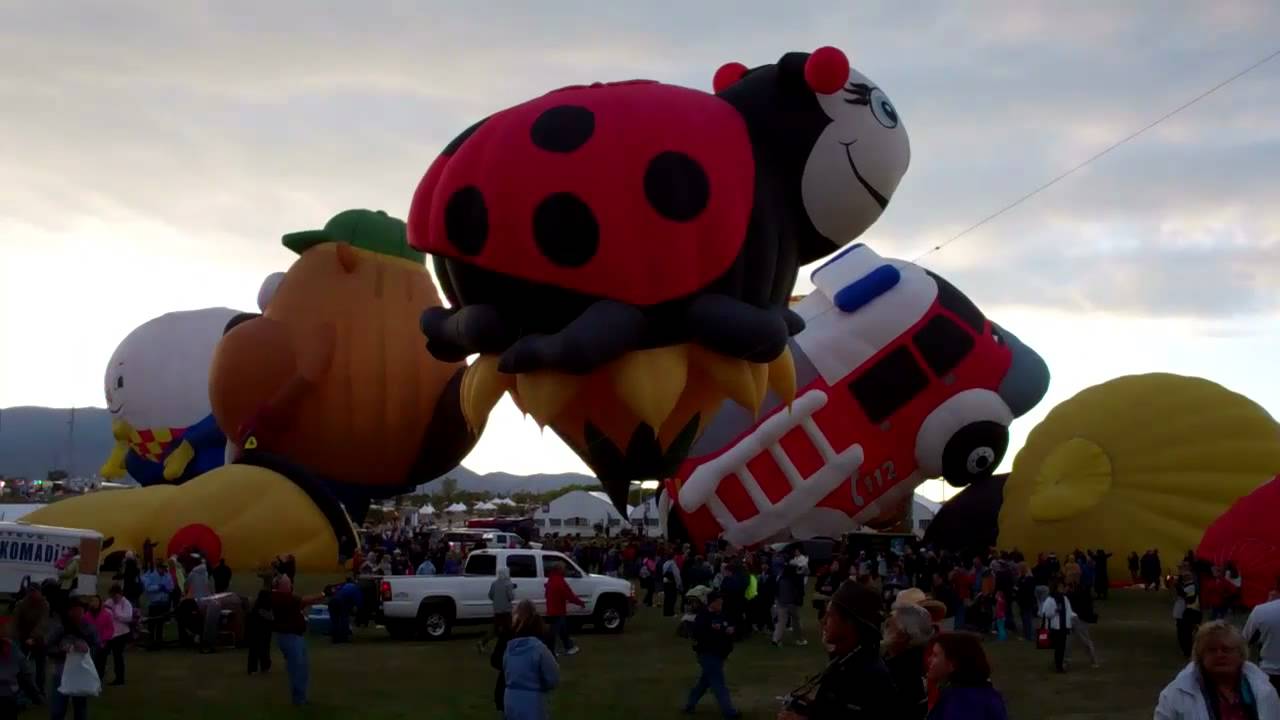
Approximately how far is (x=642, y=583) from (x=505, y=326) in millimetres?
10100

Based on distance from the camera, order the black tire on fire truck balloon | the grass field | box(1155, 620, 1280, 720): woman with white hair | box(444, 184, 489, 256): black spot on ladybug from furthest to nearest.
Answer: the black tire on fire truck balloon
box(444, 184, 489, 256): black spot on ladybug
the grass field
box(1155, 620, 1280, 720): woman with white hair

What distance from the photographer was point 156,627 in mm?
15070

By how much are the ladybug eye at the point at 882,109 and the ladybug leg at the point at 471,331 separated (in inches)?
182

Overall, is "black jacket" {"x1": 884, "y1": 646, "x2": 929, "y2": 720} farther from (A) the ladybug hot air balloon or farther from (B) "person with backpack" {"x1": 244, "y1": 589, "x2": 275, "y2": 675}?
(B) "person with backpack" {"x1": 244, "y1": 589, "x2": 275, "y2": 675}

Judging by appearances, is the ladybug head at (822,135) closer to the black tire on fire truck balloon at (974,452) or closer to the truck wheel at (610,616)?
the truck wheel at (610,616)

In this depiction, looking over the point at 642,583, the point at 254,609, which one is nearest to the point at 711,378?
the point at 254,609

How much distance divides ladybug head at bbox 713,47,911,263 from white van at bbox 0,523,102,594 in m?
10.8

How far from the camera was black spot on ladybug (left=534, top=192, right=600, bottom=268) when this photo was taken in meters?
12.5

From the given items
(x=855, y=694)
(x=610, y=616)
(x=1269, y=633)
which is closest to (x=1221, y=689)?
(x=855, y=694)

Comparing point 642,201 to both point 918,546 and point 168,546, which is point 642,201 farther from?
point 918,546

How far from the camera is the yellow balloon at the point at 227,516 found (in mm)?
21641

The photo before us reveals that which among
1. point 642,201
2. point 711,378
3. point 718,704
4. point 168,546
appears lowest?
point 718,704

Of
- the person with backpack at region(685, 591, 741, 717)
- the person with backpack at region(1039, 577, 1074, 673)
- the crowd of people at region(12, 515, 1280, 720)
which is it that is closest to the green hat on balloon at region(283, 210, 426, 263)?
the crowd of people at region(12, 515, 1280, 720)

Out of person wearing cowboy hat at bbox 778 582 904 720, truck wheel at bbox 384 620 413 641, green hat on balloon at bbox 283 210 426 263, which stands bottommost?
truck wheel at bbox 384 620 413 641
